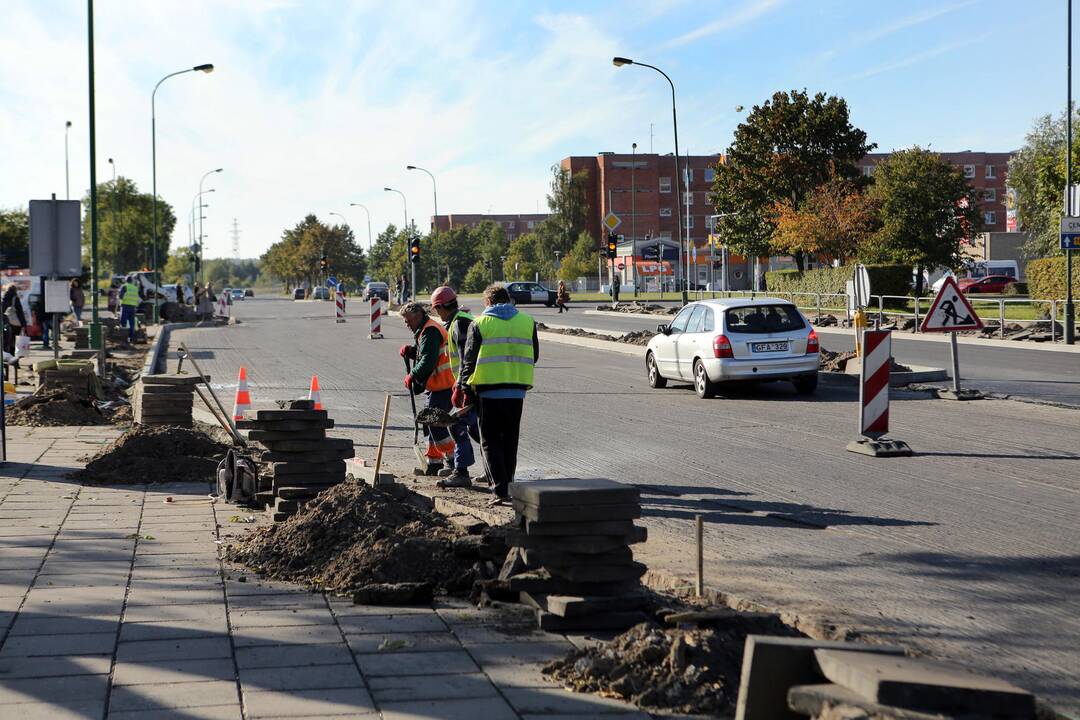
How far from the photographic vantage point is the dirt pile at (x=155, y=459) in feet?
37.1

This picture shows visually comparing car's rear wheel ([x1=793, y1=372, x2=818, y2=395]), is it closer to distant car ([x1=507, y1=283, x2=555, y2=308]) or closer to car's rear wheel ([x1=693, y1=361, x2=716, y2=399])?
car's rear wheel ([x1=693, y1=361, x2=716, y2=399])

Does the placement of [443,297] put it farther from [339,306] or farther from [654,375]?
[339,306]

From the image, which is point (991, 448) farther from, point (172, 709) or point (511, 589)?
point (172, 709)

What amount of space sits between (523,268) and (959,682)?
382ft

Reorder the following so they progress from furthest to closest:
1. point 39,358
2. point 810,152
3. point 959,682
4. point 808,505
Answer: point 810,152
point 39,358
point 808,505
point 959,682

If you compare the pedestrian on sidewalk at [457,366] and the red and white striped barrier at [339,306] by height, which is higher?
the red and white striped barrier at [339,306]

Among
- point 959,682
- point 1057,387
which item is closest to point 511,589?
point 959,682

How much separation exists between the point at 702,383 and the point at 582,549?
12978mm

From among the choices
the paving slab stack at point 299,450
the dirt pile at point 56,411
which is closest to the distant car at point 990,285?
the dirt pile at point 56,411

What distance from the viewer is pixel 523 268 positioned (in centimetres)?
11988

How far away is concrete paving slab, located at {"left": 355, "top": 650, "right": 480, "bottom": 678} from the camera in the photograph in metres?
5.19

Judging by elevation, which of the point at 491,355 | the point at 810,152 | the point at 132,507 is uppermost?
the point at 810,152

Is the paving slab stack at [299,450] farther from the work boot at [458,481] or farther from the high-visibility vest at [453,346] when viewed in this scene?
the high-visibility vest at [453,346]

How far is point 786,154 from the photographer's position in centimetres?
6353
